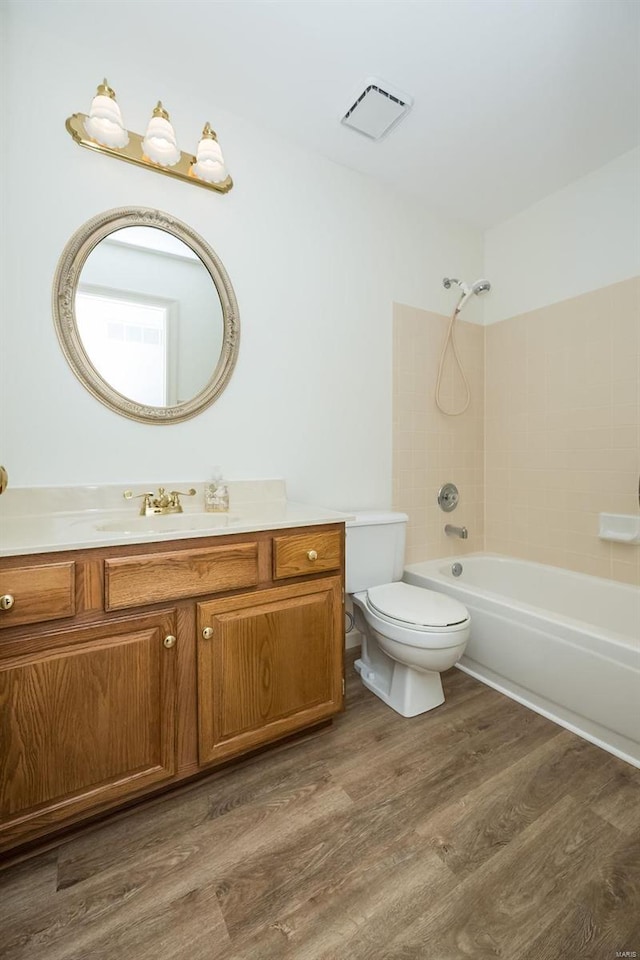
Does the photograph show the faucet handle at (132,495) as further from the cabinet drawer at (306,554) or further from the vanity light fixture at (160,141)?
the vanity light fixture at (160,141)

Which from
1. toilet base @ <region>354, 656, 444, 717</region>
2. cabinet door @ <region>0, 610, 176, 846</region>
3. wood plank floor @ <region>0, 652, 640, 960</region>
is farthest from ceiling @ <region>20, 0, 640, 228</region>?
wood plank floor @ <region>0, 652, 640, 960</region>

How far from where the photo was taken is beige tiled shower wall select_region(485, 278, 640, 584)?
201 centimetres

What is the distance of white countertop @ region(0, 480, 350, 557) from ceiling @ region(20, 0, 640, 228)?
157 cm

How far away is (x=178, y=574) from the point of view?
3.84 ft

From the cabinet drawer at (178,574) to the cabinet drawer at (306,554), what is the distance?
83 mm

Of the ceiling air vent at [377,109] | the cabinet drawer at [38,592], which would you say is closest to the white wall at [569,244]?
the ceiling air vent at [377,109]

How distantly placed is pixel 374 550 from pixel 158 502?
977 mm

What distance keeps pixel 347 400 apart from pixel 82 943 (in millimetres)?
1965

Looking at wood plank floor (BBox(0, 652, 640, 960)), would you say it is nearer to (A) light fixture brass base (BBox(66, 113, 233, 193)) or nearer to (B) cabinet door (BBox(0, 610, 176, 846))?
(B) cabinet door (BBox(0, 610, 176, 846))

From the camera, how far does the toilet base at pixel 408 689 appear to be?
1.65 meters

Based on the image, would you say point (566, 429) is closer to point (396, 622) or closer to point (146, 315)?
point (396, 622)

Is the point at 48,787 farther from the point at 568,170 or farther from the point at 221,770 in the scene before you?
the point at 568,170

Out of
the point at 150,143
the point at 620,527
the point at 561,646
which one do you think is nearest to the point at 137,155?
the point at 150,143

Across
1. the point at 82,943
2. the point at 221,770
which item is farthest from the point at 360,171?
the point at 82,943
